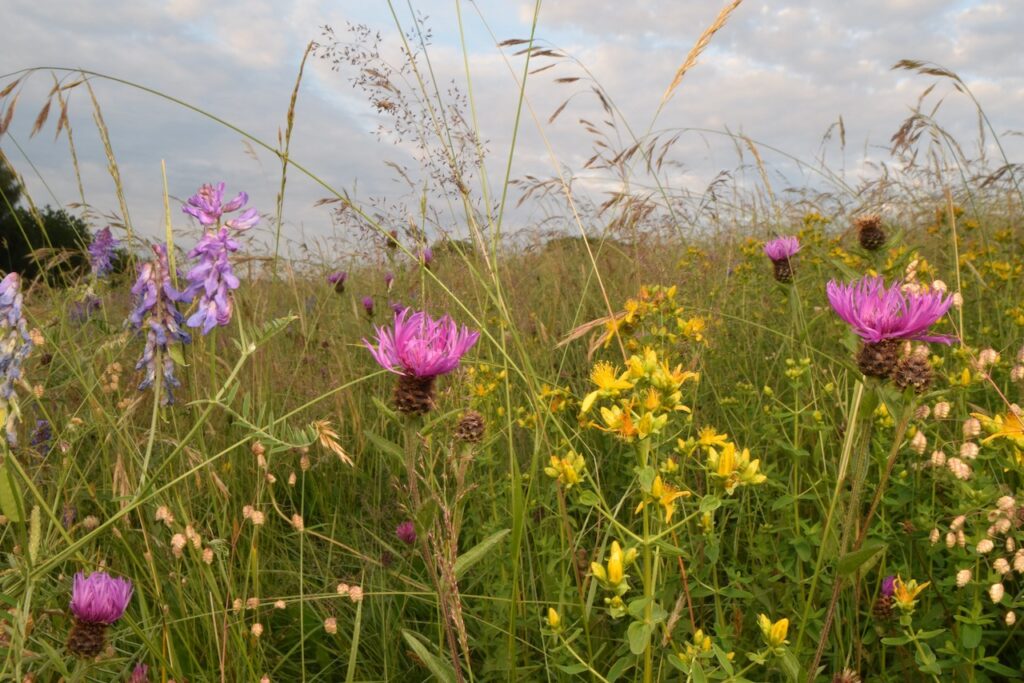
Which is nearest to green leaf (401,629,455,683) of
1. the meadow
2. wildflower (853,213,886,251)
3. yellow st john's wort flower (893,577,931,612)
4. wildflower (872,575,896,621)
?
the meadow

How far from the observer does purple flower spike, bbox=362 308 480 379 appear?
132cm

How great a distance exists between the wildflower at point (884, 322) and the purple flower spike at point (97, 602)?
1519mm

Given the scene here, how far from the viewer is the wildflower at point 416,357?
4.32 ft

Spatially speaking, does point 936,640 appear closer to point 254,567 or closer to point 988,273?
point 254,567

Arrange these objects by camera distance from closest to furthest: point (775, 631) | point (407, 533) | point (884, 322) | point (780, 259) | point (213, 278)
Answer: point (775, 631)
point (884, 322)
point (213, 278)
point (407, 533)
point (780, 259)

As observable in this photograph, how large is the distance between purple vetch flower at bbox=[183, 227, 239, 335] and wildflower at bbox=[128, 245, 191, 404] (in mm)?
64

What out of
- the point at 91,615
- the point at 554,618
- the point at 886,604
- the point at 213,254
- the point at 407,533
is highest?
the point at 213,254

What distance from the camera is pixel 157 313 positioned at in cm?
161

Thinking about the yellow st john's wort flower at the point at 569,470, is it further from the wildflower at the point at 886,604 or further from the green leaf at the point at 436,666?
the wildflower at the point at 886,604

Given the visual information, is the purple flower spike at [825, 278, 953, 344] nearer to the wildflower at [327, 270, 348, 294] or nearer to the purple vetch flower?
the purple vetch flower

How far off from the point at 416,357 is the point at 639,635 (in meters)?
0.60

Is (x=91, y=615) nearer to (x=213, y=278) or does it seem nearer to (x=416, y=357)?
(x=213, y=278)

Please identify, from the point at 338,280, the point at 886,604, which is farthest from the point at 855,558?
the point at 338,280

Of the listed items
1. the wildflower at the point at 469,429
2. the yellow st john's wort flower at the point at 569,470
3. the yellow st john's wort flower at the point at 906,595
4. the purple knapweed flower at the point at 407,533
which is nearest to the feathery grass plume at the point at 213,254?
the wildflower at the point at 469,429
